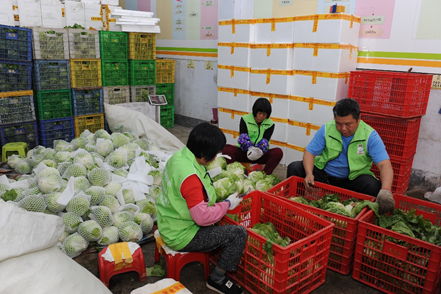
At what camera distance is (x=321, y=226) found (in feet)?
8.05

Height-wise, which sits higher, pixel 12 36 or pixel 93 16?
pixel 93 16

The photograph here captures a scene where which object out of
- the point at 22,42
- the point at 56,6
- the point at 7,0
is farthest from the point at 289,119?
the point at 7,0

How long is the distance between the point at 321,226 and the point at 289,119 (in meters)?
2.85

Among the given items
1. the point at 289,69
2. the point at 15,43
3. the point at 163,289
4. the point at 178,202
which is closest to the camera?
the point at 163,289

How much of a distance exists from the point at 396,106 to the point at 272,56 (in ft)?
6.47

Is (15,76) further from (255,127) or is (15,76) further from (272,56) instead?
(272,56)

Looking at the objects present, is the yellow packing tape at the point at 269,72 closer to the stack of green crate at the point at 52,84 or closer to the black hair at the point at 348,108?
the black hair at the point at 348,108

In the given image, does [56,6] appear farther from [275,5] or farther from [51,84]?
[275,5]

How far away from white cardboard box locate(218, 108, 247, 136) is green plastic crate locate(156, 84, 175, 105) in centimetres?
204

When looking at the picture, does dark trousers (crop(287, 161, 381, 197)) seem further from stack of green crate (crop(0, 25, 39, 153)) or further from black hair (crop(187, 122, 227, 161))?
stack of green crate (crop(0, 25, 39, 153))

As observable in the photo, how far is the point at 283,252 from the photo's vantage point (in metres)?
2.07

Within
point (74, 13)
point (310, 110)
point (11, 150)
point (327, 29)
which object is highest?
point (74, 13)

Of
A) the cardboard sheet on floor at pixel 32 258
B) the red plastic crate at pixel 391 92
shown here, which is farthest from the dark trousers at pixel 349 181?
the cardboard sheet on floor at pixel 32 258

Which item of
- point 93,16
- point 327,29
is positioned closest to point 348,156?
point 327,29
